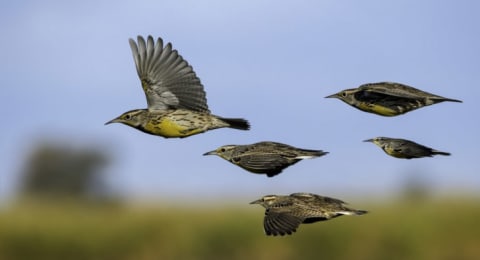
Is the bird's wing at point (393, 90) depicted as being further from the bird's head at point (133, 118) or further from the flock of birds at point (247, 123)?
the bird's head at point (133, 118)

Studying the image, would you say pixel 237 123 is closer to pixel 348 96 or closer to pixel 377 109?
pixel 348 96

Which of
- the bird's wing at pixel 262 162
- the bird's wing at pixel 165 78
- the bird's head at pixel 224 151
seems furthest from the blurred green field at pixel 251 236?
the bird's wing at pixel 262 162

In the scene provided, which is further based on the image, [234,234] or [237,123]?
[234,234]

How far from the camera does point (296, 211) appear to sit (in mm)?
4871

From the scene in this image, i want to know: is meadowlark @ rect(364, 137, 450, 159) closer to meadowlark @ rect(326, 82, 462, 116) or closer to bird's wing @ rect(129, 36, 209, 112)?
meadowlark @ rect(326, 82, 462, 116)

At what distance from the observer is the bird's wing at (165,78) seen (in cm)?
575

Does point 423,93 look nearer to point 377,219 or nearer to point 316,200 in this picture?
point 316,200

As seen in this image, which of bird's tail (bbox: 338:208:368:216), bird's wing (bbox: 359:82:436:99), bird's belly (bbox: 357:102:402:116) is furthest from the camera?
bird's belly (bbox: 357:102:402:116)

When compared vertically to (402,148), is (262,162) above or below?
below

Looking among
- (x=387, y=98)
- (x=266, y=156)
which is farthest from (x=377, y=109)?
(x=266, y=156)

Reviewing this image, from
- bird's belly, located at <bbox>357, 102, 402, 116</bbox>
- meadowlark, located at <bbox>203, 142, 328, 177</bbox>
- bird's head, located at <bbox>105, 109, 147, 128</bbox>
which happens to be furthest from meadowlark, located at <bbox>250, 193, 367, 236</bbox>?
bird's head, located at <bbox>105, 109, 147, 128</bbox>

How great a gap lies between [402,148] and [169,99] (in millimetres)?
1292

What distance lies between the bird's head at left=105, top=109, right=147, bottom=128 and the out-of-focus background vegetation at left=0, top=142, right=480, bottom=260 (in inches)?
208

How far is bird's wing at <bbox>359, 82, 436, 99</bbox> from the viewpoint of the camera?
5.07 m
